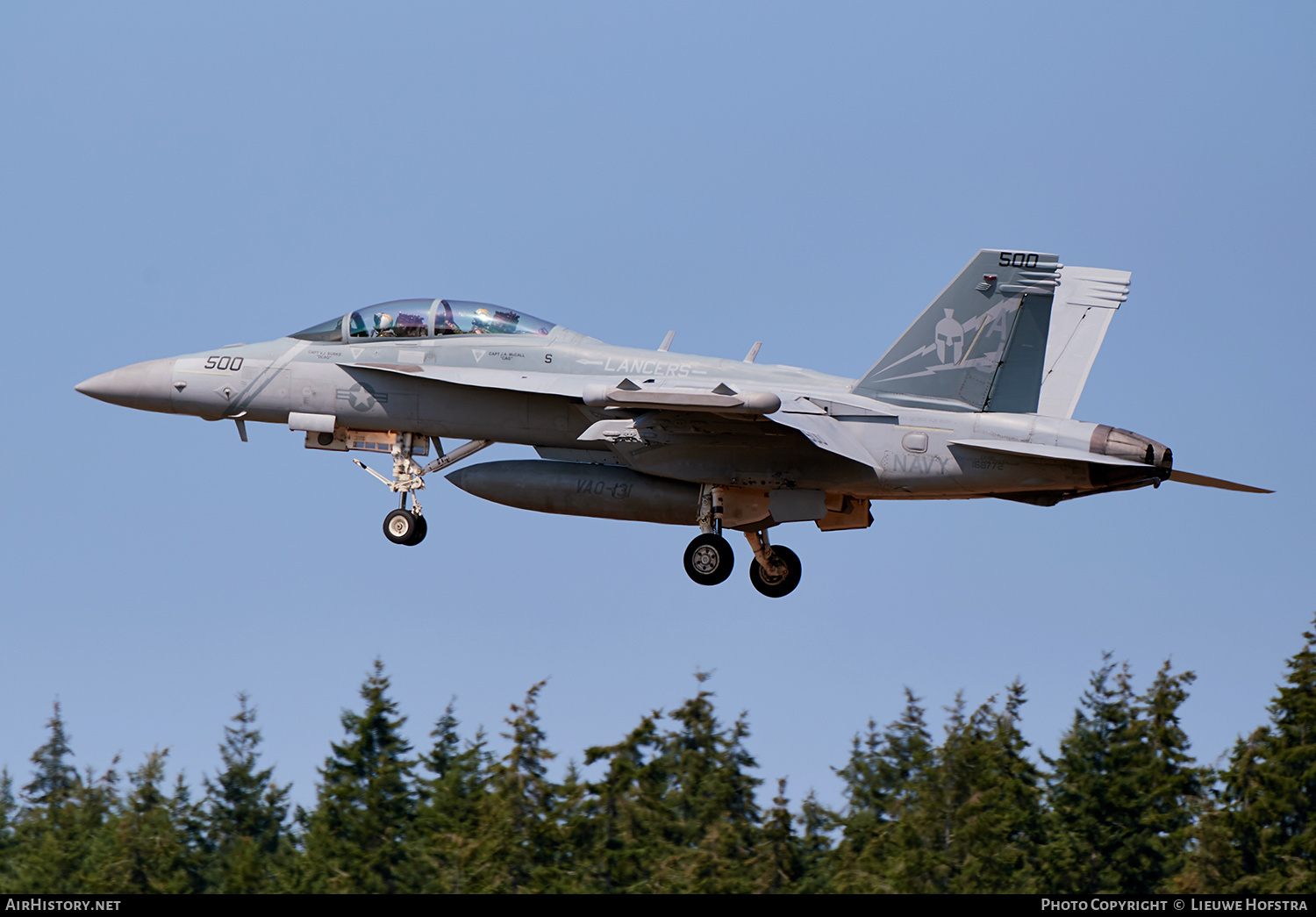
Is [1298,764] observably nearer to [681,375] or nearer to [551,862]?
[551,862]

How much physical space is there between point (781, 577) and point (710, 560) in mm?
1490

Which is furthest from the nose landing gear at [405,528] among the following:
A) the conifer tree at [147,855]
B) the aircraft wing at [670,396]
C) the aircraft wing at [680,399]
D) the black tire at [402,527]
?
the conifer tree at [147,855]

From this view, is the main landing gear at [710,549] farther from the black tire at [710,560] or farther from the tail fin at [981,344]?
the tail fin at [981,344]

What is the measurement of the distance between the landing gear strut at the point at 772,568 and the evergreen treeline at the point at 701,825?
26.3ft

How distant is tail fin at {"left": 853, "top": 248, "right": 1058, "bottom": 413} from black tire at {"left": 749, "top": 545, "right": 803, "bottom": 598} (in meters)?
2.83

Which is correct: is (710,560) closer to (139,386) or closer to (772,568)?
(772,568)

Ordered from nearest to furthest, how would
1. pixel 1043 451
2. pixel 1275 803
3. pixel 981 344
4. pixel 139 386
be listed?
pixel 1043 451 → pixel 981 344 → pixel 139 386 → pixel 1275 803

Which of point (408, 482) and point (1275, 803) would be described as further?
point (1275, 803)

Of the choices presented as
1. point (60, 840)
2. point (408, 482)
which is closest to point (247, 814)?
point (60, 840)

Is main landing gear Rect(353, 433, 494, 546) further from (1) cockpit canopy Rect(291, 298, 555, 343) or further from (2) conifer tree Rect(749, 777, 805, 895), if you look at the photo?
(2) conifer tree Rect(749, 777, 805, 895)

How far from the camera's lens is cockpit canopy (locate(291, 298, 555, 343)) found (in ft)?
70.0

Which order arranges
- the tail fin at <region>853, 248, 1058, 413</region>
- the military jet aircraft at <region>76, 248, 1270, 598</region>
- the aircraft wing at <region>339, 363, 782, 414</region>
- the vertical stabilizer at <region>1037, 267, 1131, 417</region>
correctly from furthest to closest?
1. the vertical stabilizer at <region>1037, 267, 1131, 417</region>
2. the tail fin at <region>853, 248, 1058, 413</region>
3. the military jet aircraft at <region>76, 248, 1270, 598</region>
4. the aircraft wing at <region>339, 363, 782, 414</region>

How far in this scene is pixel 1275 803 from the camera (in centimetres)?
3234

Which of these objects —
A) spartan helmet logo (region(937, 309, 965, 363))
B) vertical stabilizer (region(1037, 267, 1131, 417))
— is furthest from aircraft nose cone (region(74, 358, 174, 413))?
vertical stabilizer (region(1037, 267, 1131, 417))
